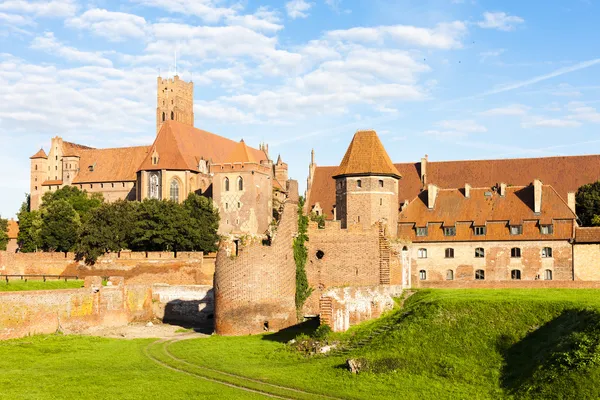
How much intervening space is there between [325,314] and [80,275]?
34.6 m

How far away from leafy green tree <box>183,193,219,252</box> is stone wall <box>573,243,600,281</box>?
2802cm

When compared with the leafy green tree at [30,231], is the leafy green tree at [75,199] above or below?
above

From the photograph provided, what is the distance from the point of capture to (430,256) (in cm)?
5709

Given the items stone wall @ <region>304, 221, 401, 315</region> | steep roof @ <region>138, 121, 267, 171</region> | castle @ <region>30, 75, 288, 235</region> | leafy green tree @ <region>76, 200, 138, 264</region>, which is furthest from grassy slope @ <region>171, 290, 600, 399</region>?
steep roof @ <region>138, 121, 267, 171</region>

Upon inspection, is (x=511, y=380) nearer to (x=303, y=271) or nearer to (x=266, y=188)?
(x=303, y=271)

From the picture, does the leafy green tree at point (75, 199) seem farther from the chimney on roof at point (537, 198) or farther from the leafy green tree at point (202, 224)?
the chimney on roof at point (537, 198)

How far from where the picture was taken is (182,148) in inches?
3501

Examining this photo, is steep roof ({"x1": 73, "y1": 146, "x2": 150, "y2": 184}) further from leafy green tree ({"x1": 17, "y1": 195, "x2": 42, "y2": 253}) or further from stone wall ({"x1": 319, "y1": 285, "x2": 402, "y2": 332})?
stone wall ({"x1": 319, "y1": 285, "x2": 402, "y2": 332})

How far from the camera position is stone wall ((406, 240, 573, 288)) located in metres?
54.3

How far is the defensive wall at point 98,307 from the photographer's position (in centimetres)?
3688

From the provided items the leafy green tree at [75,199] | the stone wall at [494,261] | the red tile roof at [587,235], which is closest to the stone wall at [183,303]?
the stone wall at [494,261]

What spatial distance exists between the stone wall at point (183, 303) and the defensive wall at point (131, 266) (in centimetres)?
926

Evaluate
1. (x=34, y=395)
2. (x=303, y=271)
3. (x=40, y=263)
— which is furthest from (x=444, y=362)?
(x=40, y=263)

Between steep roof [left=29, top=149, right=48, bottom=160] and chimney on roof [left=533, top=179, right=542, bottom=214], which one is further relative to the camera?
steep roof [left=29, top=149, right=48, bottom=160]
